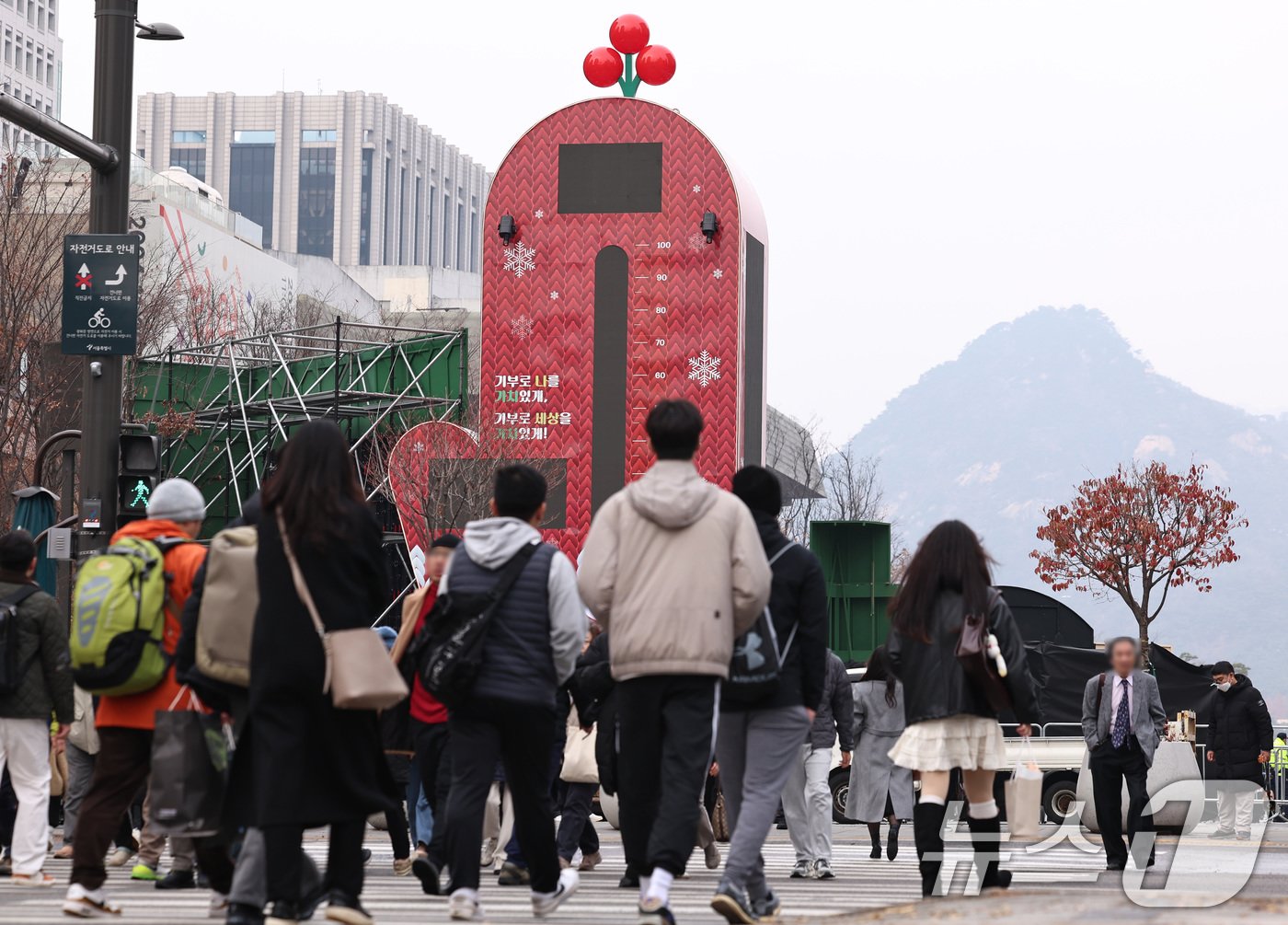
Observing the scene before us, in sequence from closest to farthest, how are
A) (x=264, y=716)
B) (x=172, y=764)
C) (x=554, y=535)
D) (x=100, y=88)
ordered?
(x=264, y=716) < (x=172, y=764) < (x=100, y=88) < (x=554, y=535)

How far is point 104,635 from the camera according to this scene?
8.23m

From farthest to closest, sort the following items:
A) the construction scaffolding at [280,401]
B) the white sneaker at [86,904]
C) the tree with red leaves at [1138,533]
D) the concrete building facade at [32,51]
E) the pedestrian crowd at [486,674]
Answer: the concrete building facade at [32,51] < the tree with red leaves at [1138,533] < the construction scaffolding at [280,401] < the white sneaker at [86,904] < the pedestrian crowd at [486,674]

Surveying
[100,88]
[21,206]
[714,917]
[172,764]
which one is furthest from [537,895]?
[21,206]

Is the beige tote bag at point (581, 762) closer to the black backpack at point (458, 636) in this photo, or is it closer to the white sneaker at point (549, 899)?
the white sneaker at point (549, 899)

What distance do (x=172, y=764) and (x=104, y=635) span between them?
0.82 metres

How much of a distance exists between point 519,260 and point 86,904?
16.3m

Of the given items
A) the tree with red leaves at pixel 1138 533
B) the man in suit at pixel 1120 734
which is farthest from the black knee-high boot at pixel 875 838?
the tree with red leaves at pixel 1138 533

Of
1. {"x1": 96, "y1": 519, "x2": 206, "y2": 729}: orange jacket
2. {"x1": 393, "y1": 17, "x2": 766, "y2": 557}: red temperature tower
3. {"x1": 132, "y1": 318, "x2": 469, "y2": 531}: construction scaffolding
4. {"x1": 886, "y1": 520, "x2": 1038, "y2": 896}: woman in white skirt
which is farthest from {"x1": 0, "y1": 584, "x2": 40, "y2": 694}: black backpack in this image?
{"x1": 132, "y1": 318, "x2": 469, "y2": 531}: construction scaffolding

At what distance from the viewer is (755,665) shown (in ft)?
27.3

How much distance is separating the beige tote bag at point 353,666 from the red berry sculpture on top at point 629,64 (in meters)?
17.8

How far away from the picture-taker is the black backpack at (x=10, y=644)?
10.4 m

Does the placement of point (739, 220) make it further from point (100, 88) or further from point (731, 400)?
point (100, 88)

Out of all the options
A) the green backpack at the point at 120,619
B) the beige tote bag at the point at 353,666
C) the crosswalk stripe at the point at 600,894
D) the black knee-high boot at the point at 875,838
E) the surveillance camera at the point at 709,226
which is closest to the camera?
the beige tote bag at the point at 353,666

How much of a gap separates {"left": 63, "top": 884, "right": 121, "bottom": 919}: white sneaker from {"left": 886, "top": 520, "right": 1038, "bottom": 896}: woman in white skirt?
11.5 feet
